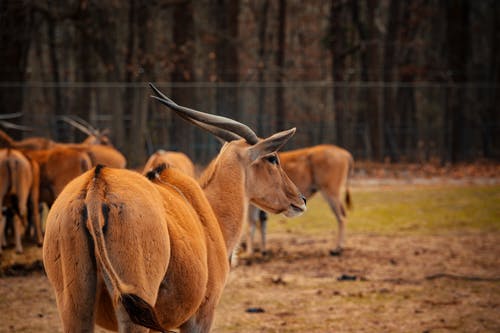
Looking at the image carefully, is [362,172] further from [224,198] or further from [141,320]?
[141,320]

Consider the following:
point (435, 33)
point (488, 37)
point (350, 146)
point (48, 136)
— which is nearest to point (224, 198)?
point (48, 136)

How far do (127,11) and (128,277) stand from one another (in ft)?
87.8

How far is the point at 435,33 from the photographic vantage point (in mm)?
39281

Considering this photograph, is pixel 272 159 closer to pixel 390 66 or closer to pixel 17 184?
pixel 17 184

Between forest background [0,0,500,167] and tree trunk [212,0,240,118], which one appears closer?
forest background [0,0,500,167]

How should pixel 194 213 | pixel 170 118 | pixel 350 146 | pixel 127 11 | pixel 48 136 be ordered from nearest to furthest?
pixel 194 213 < pixel 48 136 < pixel 170 118 < pixel 350 146 < pixel 127 11

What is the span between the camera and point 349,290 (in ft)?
32.1

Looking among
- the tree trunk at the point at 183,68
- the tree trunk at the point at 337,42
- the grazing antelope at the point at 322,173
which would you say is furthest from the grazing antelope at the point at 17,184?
the tree trunk at the point at 337,42

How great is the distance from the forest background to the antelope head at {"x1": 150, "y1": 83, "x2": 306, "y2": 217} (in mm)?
15492

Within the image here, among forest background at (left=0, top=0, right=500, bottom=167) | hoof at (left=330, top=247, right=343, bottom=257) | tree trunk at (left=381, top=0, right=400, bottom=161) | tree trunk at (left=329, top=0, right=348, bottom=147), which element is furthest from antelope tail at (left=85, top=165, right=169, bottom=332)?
tree trunk at (left=329, top=0, right=348, bottom=147)

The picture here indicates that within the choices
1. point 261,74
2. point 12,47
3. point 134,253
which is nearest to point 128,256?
point 134,253

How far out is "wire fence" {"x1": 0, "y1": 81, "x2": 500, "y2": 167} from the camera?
23.1 metres

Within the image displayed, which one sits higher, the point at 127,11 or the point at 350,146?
the point at 127,11

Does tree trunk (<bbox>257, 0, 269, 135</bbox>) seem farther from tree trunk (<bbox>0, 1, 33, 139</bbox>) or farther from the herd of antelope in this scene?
the herd of antelope
